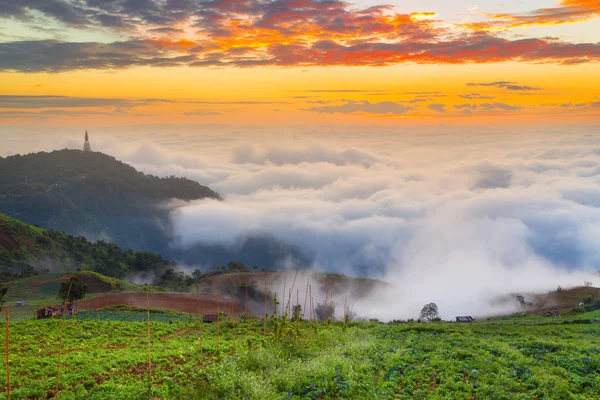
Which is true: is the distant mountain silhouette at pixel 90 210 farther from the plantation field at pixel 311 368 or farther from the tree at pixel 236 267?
the plantation field at pixel 311 368

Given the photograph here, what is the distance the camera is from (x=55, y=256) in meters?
102

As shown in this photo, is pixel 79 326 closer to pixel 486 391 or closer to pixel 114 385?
pixel 114 385

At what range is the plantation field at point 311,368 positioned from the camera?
54.1 ft

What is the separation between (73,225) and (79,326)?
147 metres

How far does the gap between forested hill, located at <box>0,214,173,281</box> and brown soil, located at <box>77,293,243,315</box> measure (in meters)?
32.1

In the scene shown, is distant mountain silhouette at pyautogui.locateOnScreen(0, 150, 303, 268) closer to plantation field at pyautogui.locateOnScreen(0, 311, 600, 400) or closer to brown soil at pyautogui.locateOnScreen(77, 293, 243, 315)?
brown soil at pyautogui.locateOnScreen(77, 293, 243, 315)

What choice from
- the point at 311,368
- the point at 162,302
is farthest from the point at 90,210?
the point at 311,368

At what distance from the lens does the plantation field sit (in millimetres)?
16484

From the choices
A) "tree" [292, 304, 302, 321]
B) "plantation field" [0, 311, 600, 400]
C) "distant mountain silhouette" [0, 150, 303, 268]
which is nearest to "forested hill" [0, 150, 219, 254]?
"distant mountain silhouette" [0, 150, 303, 268]

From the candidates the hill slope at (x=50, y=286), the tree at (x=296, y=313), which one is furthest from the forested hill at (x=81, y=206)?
the tree at (x=296, y=313)

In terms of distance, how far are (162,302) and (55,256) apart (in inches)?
2041

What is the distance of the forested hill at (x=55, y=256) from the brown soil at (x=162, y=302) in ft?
105

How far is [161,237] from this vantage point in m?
196

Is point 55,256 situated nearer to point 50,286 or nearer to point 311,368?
point 50,286
